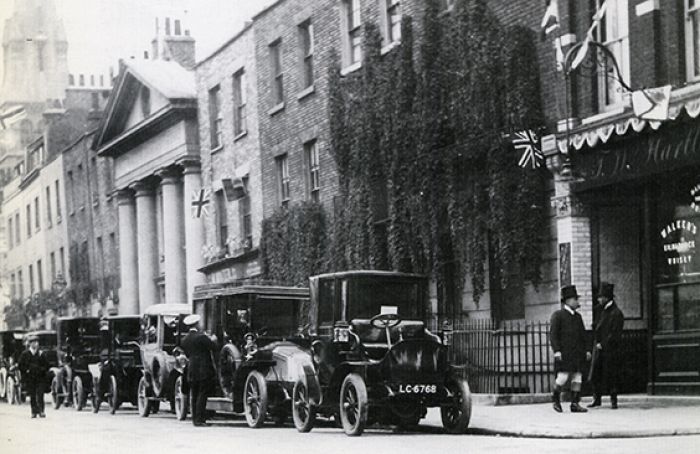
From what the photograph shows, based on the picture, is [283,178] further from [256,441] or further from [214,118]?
[256,441]

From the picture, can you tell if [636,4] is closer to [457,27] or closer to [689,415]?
[457,27]

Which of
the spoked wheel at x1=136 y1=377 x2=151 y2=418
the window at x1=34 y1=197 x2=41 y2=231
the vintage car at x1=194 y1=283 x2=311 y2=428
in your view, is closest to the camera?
the vintage car at x1=194 y1=283 x2=311 y2=428

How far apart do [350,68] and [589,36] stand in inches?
377

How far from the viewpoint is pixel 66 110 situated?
188 ft

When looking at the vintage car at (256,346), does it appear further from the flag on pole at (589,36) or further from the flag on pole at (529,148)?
the flag on pole at (589,36)

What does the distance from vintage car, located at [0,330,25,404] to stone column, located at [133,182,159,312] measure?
805cm

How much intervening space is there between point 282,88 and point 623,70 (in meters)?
15.2

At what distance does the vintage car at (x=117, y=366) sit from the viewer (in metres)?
25.8

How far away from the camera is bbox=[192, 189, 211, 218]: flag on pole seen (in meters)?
38.9

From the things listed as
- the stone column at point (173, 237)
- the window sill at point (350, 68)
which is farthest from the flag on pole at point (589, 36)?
the stone column at point (173, 237)

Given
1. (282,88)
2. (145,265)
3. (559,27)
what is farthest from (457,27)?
(145,265)

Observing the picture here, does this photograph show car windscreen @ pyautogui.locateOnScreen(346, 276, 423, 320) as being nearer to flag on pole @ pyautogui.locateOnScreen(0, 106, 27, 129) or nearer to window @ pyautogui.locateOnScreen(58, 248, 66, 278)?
flag on pole @ pyautogui.locateOnScreen(0, 106, 27, 129)

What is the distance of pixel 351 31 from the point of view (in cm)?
2889

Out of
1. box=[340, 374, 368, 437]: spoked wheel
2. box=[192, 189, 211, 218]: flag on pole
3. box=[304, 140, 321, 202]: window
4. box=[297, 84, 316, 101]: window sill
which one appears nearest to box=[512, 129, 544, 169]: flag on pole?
box=[340, 374, 368, 437]: spoked wheel
